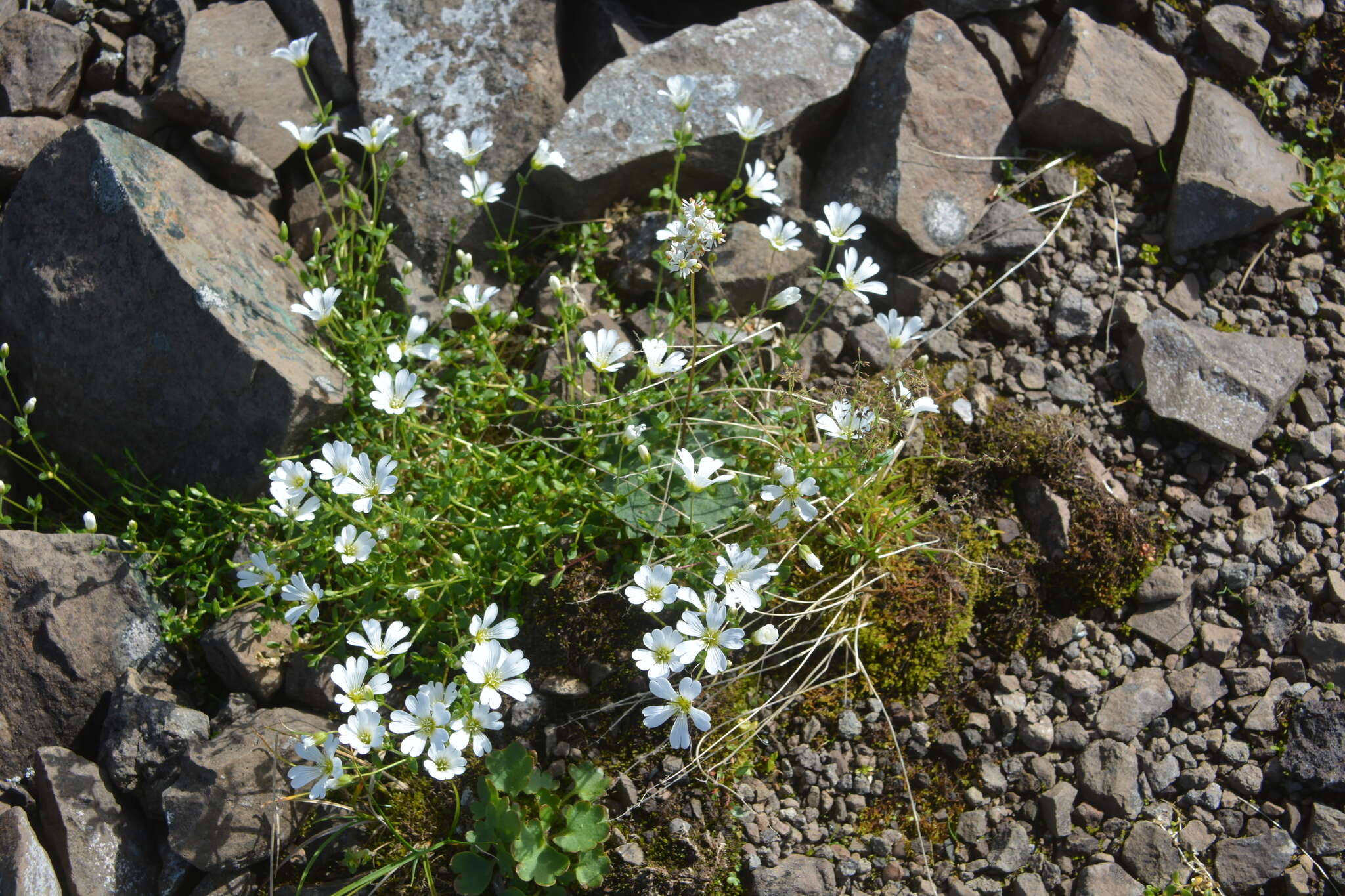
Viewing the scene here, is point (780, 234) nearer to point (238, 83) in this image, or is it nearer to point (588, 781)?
point (588, 781)

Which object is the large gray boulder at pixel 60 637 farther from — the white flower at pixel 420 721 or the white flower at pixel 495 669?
the white flower at pixel 495 669

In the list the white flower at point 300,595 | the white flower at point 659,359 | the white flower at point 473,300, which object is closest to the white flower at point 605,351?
the white flower at point 659,359

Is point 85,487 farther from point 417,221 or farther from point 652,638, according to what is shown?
point 652,638

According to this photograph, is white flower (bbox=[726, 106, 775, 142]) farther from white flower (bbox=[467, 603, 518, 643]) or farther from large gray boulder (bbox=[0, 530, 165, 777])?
large gray boulder (bbox=[0, 530, 165, 777])

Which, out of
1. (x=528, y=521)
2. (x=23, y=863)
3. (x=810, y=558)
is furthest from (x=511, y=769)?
(x=23, y=863)

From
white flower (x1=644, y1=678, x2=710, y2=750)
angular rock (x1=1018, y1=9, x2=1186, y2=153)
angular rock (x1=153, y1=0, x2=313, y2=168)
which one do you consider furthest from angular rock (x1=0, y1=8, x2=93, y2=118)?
angular rock (x1=1018, y1=9, x2=1186, y2=153)

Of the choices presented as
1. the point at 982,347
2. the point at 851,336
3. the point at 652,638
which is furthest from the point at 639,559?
the point at 982,347
